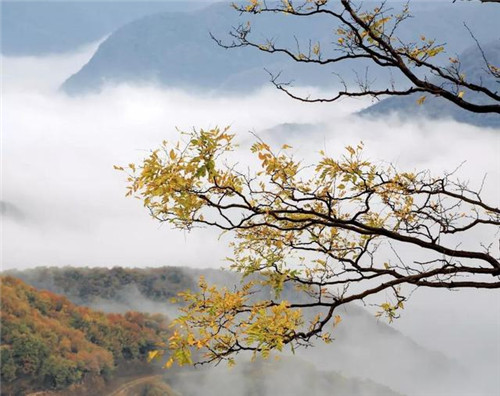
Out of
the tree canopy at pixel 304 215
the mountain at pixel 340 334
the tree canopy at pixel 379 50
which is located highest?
the tree canopy at pixel 379 50

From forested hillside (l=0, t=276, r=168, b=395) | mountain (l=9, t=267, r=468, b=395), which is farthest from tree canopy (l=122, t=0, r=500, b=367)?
mountain (l=9, t=267, r=468, b=395)

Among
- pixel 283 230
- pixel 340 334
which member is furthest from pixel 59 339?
pixel 340 334

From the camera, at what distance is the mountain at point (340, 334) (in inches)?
4331

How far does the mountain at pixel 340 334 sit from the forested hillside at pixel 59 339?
2265 cm

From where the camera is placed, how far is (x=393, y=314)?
768 centimetres

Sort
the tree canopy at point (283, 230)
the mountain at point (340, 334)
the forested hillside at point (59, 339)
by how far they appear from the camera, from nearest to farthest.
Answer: the tree canopy at point (283, 230) < the forested hillside at point (59, 339) < the mountain at point (340, 334)

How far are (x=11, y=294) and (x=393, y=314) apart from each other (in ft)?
236

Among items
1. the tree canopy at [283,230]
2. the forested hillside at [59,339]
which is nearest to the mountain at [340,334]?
the forested hillside at [59,339]

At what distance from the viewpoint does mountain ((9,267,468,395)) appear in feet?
361

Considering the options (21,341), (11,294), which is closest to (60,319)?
(11,294)

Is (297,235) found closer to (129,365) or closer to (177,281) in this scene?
(129,365)

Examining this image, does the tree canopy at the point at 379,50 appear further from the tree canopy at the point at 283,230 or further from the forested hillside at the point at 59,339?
the forested hillside at the point at 59,339

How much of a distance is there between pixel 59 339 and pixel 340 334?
96.7 m

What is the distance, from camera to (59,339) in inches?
2761
